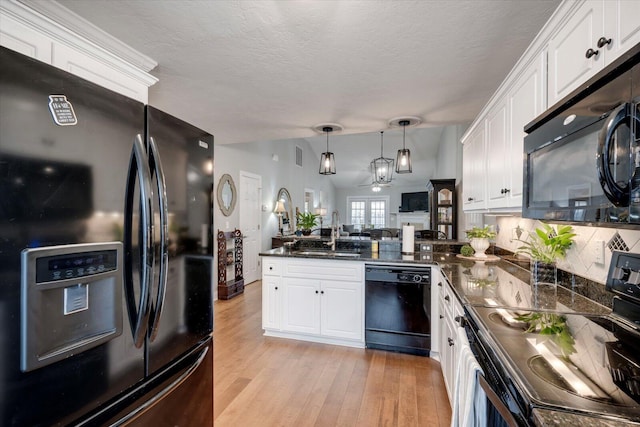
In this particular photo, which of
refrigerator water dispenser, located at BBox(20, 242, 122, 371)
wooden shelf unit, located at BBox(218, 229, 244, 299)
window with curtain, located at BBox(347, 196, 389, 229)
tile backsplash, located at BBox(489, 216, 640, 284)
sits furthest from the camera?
window with curtain, located at BBox(347, 196, 389, 229)

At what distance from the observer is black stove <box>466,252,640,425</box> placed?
0.70 meters

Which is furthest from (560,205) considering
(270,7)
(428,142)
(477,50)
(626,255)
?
(428,142)

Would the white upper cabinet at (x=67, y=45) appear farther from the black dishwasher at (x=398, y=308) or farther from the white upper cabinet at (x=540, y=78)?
the black dishwasher at (x=398, y=308)

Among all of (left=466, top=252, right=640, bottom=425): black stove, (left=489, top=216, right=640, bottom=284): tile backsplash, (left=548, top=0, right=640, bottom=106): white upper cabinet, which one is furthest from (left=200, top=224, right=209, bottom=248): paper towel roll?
(left=489, top=216, right=640, bottom=284): tile backsplash

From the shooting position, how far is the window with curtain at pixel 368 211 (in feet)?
42.0

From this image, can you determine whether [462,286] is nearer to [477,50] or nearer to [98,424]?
[477,50]

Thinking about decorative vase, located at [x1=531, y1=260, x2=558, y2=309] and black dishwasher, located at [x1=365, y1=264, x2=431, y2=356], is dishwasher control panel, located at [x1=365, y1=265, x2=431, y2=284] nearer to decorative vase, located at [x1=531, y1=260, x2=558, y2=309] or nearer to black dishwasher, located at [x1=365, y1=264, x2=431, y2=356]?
black dishwasher, located at [x1=365, y1=264, x2=431, y2=356]

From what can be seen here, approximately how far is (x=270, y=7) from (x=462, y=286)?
190 centimetres

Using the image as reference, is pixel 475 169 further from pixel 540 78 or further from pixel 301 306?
pixel 301 306

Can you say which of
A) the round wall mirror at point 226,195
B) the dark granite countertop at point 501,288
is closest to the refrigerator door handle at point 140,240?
the dark granite countertop at point 501,288

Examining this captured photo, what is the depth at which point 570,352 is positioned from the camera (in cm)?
94

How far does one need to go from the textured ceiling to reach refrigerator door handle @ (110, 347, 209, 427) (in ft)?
5.59

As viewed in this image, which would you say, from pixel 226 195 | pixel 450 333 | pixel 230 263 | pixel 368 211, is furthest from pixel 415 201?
pixel 450 333

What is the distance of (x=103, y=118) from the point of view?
37.4 inches
